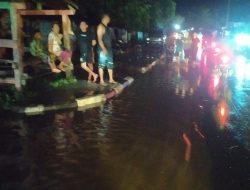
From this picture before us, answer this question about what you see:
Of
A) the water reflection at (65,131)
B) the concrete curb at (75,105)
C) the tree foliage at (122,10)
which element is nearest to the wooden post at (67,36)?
the concrete curb at (75,105)

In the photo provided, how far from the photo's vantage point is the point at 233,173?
6844 mm

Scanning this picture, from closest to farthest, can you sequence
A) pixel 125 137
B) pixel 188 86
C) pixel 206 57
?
pixel 125 137
pixel 188 86
pixel 206 57

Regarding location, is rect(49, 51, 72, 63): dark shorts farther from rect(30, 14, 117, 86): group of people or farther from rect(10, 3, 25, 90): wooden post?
rect(10, 3, 25, 90): wooden post

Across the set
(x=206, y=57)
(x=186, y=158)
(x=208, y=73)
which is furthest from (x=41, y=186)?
(x=206, y=57)

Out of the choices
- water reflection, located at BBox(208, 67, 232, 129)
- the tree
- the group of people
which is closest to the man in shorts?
the group of people

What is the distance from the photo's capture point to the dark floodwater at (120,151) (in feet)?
20.9

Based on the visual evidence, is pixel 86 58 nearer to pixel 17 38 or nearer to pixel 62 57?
pixel 62 57

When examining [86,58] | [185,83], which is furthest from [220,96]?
[86,58]

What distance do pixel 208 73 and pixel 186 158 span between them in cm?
1561

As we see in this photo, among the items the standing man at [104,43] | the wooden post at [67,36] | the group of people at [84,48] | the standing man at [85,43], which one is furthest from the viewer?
the wooden post at [67,36]

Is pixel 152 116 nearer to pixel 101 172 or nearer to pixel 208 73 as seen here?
pixel 101 172

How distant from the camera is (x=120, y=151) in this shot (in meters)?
7.89

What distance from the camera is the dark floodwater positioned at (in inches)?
251

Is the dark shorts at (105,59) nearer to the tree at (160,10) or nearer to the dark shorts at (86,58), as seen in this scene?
the dark shorts at (86,58)
